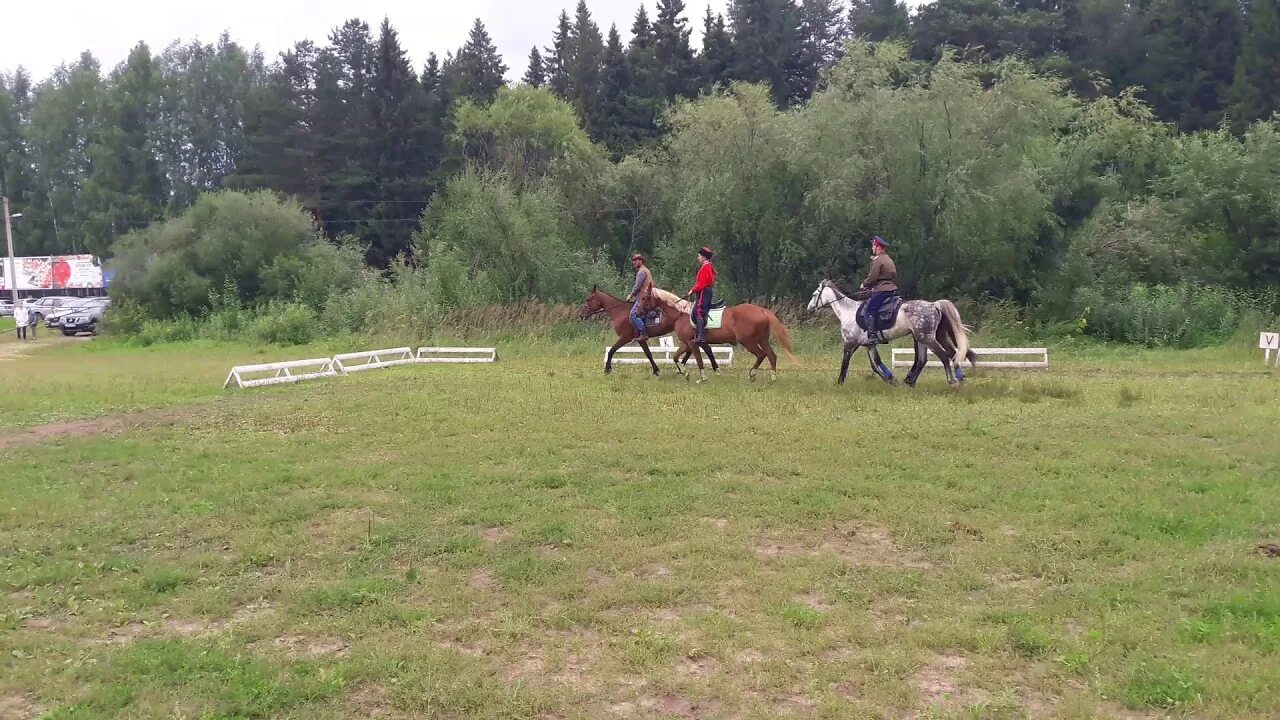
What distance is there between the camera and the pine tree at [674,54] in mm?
47875

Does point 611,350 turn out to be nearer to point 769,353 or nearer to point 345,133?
point 769,353

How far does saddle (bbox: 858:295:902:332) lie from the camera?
13461 millimetres

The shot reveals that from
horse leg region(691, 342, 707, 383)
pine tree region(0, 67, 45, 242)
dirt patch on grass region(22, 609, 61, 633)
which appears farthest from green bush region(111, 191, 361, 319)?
pine tree region(0, 67, 45, 242)

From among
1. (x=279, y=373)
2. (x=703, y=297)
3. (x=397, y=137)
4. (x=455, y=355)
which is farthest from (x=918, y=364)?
(x=397, y=137)

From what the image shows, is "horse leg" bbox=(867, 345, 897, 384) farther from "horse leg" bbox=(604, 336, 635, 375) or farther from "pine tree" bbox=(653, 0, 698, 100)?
"pine tree" bbox=(653, 0, 698, 100)

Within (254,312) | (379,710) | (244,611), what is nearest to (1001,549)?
(379,710)

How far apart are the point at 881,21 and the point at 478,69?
24.0 metres

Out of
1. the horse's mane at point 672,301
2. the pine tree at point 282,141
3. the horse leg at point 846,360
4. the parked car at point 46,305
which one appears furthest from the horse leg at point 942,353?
the parked car at point 46,305

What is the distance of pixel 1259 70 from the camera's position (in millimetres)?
39469

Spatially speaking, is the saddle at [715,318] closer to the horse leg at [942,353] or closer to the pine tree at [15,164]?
the horse leg at [942,353]

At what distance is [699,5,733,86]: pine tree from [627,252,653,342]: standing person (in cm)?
3604

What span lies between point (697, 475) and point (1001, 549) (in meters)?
2.99

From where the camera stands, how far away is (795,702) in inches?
170

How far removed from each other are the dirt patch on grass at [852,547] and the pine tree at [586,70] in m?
42.3
